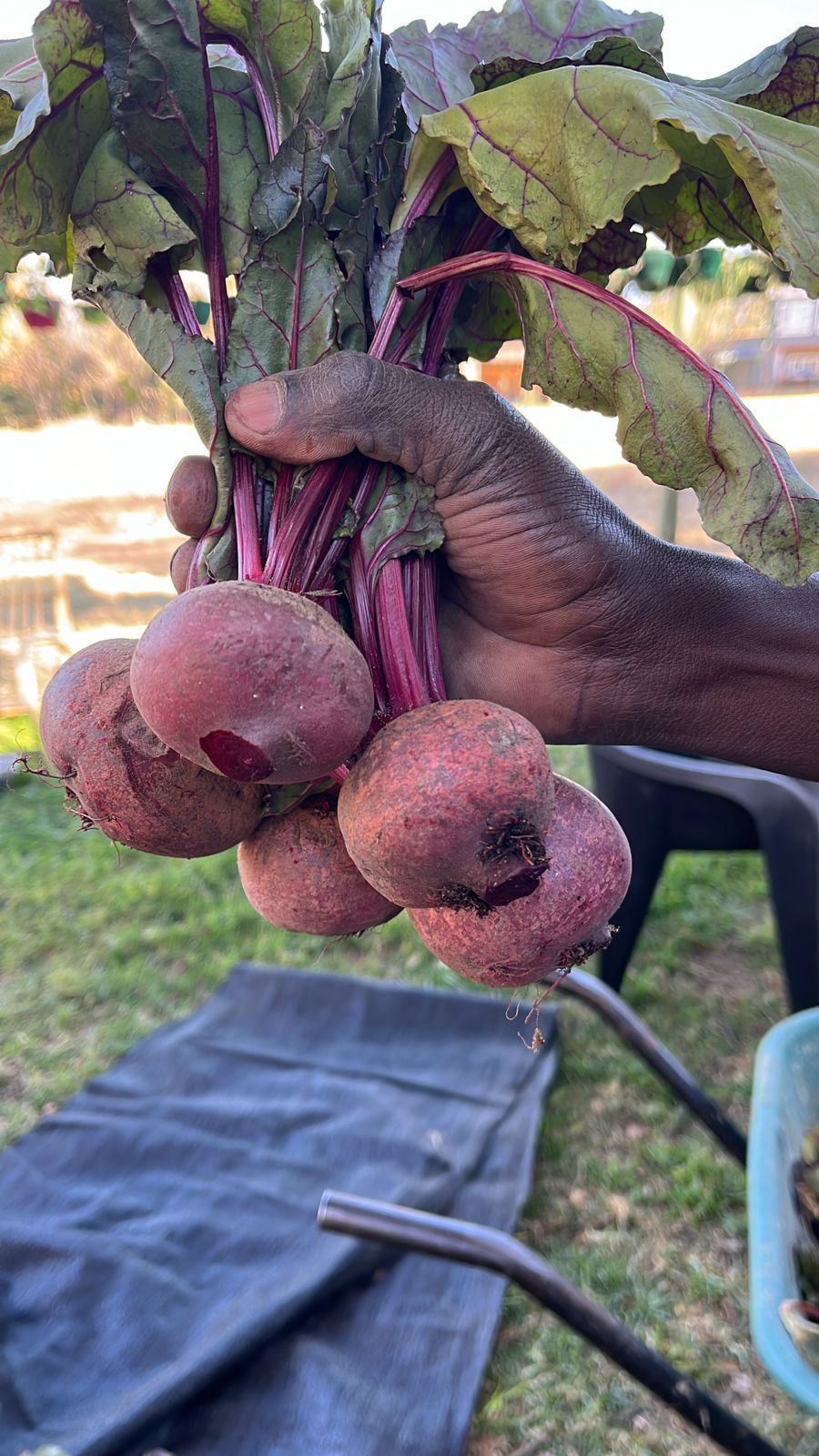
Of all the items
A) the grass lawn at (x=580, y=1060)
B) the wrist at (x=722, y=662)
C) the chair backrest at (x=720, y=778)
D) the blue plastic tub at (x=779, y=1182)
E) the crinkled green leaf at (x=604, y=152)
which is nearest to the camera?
Result: the crinkled green leaf at (x=604, y=152)

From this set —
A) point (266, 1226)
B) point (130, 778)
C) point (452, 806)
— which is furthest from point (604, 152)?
point (266, 1226)

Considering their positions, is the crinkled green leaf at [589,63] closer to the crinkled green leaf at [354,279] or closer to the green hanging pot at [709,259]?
the crinkled green leaf at [354,279]

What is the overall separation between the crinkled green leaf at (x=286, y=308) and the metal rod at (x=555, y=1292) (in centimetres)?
183

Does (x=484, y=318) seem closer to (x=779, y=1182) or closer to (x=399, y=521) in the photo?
(x=399, y=521)

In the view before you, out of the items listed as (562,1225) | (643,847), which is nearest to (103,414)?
(643,847)

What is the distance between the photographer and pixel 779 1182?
2.44 meters

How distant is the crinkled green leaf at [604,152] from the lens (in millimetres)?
1112

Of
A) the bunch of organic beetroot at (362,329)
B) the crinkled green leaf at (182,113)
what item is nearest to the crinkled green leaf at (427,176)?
the bunch of organic beetroot at (362,329)

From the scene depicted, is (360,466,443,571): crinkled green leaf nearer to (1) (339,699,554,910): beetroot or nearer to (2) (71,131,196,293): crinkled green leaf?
(1) (339,699,554,910): beetroot

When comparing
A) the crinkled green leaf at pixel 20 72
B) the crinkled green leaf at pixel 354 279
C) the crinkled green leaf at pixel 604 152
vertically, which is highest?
the crinkled green leaf at pixel 20 72

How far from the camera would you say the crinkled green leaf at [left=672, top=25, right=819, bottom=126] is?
4.70ft

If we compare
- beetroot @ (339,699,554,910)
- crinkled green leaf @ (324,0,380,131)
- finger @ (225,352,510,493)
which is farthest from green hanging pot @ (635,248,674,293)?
beetroot @ (339,699,554,910)

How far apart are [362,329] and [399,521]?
29 centimetres

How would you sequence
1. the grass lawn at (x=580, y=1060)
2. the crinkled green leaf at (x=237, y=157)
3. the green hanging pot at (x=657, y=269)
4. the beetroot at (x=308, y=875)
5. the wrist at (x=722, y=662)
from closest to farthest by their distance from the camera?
1. the crinkled green leaf at (x=237, y=157)
2. the beetroot at (x=308, y=875)
3. the wrist at (x=722, y=662)
4. the grass lawn at (x=580, y=1060)
5. the green hanging pot at (x=657, y=269)
